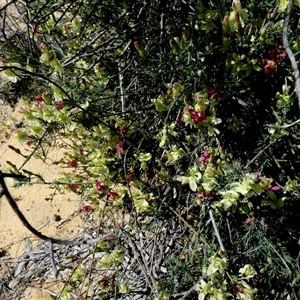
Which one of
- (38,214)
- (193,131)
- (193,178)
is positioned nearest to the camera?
(193,178)

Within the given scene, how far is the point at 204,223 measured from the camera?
1.98m

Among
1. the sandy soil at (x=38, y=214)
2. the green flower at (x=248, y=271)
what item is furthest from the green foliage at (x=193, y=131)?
the sandy soil at (x=38, y=214)

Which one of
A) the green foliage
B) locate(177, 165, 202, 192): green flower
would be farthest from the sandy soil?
locate(177, 165, 202, 192): green flower

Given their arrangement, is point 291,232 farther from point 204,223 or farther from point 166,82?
point 166,82

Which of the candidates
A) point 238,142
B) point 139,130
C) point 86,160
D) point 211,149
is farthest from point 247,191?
point 86,160

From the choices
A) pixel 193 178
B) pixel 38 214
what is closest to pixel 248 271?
pixel 193 178

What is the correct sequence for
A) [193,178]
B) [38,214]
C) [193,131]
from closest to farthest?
[193,178], [193,131], [38,214]

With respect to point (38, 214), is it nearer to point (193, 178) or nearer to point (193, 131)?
point (193, 131)

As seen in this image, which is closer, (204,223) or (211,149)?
(211,149)

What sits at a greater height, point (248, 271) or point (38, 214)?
point (38, 214)

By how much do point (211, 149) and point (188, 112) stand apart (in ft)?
0.76

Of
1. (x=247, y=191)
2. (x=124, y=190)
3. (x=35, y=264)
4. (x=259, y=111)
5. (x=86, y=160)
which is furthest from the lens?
(x=35, y=264)

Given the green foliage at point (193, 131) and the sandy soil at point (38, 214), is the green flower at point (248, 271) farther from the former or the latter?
the sandy soil at point (38, 214)

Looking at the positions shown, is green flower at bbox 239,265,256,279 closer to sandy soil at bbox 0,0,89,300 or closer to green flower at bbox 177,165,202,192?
green flower at bbox 177,165,202,192
